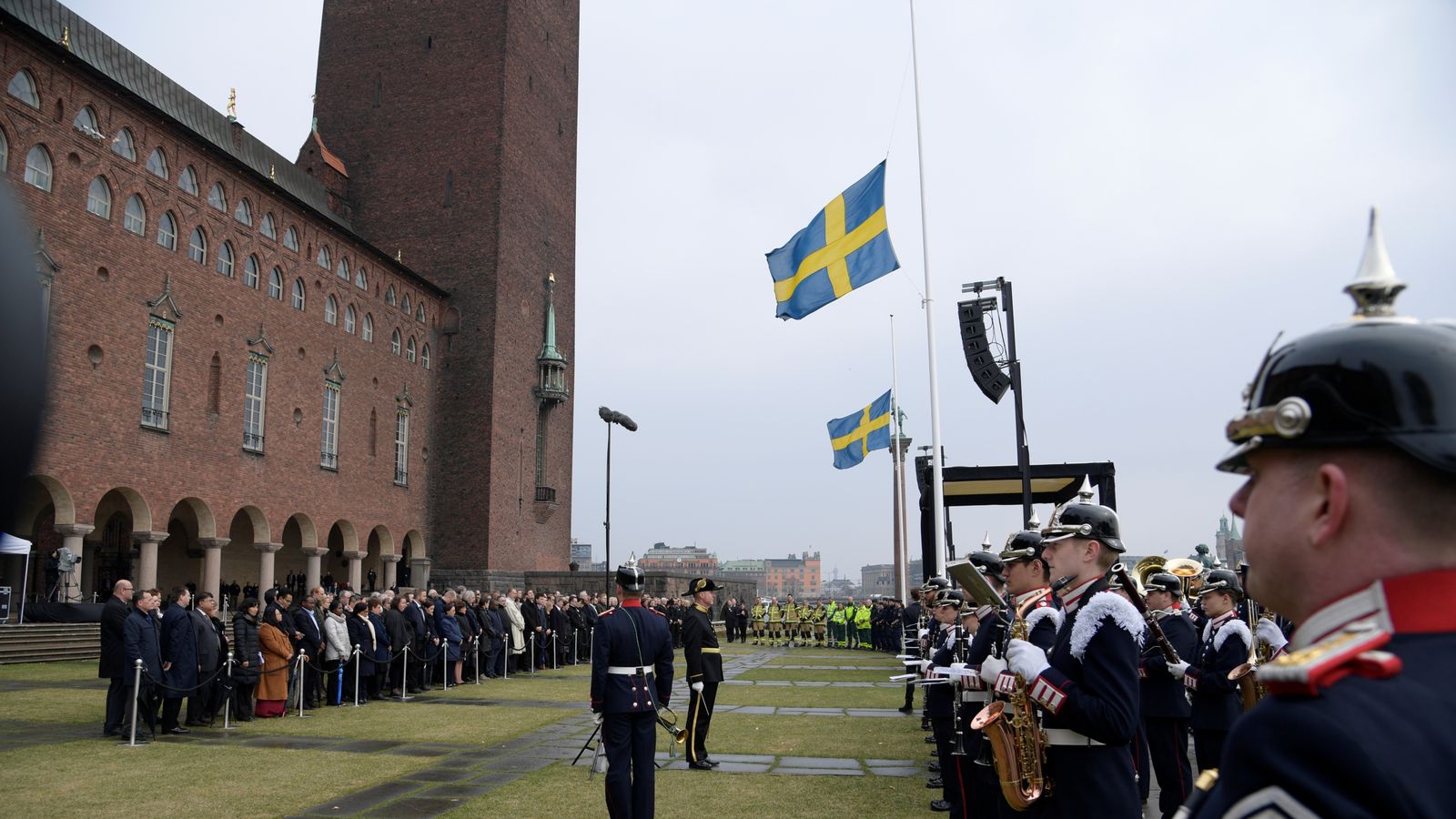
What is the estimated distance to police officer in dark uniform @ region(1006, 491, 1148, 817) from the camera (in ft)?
13.4

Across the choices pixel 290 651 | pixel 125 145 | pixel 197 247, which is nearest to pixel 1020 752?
pixel 290 651

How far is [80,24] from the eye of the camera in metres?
32.8

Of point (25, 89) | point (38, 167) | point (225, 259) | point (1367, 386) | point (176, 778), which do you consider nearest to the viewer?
point (1367, 386)

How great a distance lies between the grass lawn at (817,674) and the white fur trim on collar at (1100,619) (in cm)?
1853

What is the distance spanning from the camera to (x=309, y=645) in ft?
53.3

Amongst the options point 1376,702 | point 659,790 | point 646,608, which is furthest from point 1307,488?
point 659,790

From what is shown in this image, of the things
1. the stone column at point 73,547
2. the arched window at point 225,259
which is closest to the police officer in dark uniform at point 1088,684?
the stone column at point 73,547

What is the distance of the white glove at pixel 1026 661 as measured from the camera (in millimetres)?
4148

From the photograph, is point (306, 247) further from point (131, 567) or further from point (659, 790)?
point (659, 790)

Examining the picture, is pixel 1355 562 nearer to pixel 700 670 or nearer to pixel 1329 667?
pixel 1329 667

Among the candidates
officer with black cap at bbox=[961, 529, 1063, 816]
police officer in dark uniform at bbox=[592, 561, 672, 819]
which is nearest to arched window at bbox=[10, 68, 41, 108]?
police officer in dark uniform at bbox=[592, 561, 672, 819]

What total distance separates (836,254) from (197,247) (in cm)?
2458

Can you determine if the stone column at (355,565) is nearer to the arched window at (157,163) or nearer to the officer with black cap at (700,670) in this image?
the arched window at (157,163)

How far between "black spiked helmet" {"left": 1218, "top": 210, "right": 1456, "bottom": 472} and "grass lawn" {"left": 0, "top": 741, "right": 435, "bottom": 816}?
29.2ft
